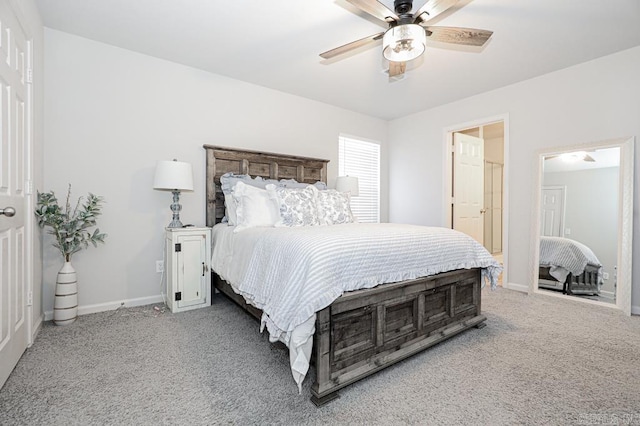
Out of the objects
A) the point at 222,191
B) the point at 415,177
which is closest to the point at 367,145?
the point at 415,177

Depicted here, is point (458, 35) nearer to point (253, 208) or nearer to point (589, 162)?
point (253, 208)

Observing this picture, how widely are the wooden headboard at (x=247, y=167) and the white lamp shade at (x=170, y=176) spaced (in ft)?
1.57

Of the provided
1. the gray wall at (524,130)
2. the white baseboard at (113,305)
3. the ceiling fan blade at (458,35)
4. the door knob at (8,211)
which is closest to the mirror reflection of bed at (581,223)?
the gray wall at (524,130)

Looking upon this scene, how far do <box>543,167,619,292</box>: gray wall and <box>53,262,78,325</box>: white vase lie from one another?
493cm

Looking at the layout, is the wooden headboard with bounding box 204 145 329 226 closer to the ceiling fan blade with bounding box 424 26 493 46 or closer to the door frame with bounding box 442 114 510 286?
the door frame with bounding box 442 114 510 286

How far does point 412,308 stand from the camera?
2.05m

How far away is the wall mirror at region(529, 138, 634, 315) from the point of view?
9.74ft

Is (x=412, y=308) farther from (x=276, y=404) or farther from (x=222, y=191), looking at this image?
(x=222, y=191)

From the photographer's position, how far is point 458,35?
212cm

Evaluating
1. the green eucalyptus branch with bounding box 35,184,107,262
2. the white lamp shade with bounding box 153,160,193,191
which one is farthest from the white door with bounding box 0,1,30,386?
the white lamp shade with bounding box 153,160,193,191

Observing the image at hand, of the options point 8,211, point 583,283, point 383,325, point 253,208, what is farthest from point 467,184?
point 8,211

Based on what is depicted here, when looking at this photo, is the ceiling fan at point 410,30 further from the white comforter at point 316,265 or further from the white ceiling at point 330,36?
the white comforter at point 316,265

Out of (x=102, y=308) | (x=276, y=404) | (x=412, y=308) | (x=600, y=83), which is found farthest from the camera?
(x=600, y=83)

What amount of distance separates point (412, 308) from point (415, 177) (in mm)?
3213
